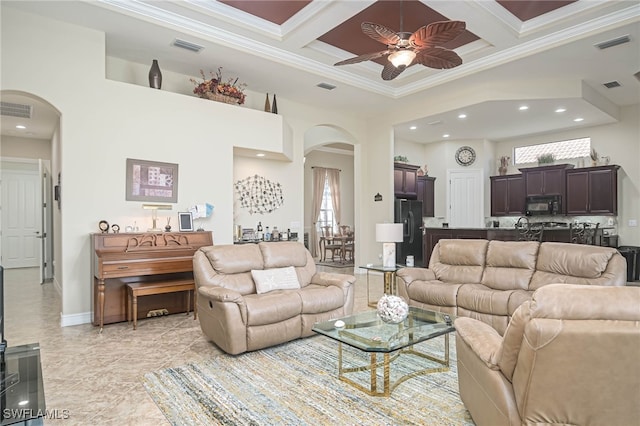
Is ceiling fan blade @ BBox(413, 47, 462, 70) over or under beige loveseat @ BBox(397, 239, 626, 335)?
over

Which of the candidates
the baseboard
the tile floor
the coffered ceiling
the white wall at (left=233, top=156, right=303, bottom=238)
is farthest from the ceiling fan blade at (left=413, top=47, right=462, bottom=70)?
the baseboard

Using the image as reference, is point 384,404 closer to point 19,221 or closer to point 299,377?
point 299,377

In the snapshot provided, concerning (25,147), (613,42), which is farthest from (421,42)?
(25,147)

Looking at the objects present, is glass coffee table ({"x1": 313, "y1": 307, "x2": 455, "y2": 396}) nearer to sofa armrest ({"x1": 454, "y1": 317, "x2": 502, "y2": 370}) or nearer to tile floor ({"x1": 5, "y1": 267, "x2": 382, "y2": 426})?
sofa armrest ({"x1": 454, "y1": 317, "x2": 502, "y2": 370})

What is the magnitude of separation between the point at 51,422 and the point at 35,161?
25.6ft

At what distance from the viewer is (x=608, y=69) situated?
221 inches

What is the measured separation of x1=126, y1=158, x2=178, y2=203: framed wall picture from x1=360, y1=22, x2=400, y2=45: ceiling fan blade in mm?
3085

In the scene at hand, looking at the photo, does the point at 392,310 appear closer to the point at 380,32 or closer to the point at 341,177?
the point at 380,32

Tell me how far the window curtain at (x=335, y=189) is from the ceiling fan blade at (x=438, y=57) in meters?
7.50

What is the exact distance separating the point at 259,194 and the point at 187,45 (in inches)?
105

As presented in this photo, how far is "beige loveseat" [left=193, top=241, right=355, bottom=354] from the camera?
3.24m

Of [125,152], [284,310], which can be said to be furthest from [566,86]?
[125,152]

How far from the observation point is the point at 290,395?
2531mm

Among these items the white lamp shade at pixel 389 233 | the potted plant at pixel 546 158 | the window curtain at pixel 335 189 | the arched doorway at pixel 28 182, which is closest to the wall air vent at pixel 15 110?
the arched doorway at pixel 28 182
